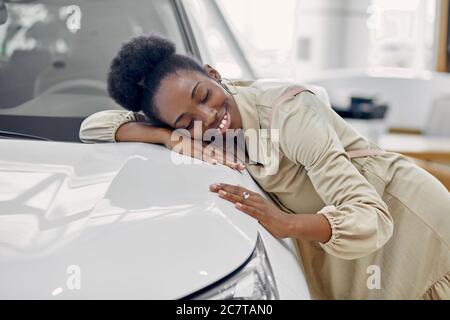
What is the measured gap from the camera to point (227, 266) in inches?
32.4

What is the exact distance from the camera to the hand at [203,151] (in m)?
1.16

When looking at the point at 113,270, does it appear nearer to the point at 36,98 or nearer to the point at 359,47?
the point at 36,98

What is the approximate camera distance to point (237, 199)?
100cm

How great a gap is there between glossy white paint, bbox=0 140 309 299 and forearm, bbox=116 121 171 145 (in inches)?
2.7

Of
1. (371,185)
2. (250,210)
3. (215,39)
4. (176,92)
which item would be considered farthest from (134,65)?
(215,39)

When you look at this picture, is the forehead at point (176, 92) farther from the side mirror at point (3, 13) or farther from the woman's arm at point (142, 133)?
the side mirror at point (3, 13)

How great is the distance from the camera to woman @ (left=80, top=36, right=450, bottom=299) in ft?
3.86

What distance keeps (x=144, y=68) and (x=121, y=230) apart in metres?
0.48

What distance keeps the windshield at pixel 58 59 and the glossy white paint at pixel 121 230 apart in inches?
8.6

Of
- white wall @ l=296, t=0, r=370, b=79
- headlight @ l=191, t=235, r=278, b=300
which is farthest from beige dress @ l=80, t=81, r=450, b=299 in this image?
white wall @ l=296, t=0, r=370, b=79

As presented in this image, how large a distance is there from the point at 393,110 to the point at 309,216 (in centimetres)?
418

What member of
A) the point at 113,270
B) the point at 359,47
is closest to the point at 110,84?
the point at 113,270

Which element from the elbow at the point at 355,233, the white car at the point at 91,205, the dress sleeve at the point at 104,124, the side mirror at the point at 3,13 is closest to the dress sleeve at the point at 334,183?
the elbow at the point at 355,233

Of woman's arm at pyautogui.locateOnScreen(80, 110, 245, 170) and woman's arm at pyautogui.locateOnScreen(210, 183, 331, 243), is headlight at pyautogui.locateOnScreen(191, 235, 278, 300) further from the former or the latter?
woman's arm at pyautogui.locateOnScreen(80, 110, 245, 170)
